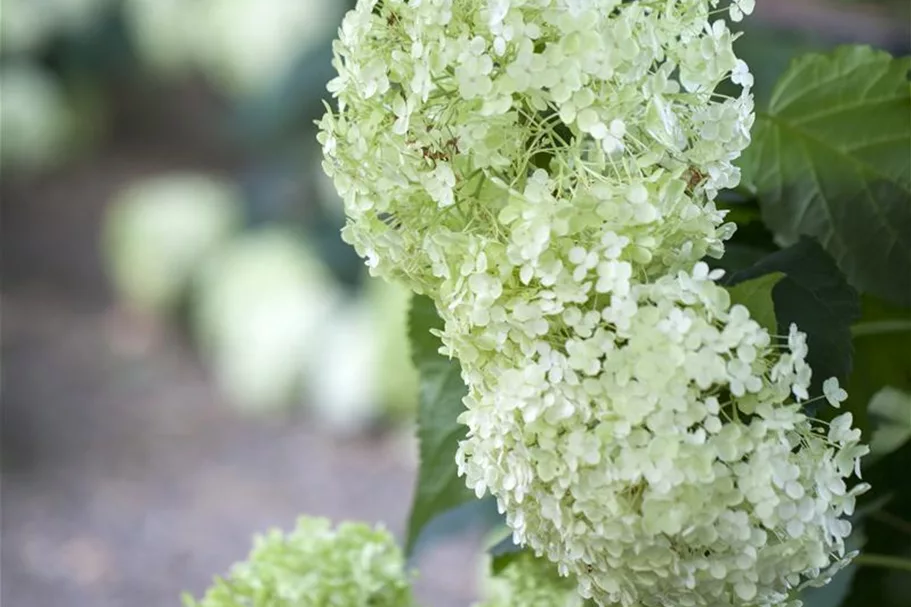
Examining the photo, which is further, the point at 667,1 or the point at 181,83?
the point at 181,83

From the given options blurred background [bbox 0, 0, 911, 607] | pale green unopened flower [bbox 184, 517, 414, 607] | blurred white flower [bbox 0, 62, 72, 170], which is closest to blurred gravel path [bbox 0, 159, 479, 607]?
blurred background [bbox 0, 0, 911, 607]

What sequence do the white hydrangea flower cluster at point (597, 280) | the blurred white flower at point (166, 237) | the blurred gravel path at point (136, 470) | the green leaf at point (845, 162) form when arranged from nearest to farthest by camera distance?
the white hydrangea flower cluster at point (597, 280), the green leaf at point (845, 162), the blurred gravel path at point (136, 470), the blurred white flower at point (166, 237)

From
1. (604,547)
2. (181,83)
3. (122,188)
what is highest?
(181,83)

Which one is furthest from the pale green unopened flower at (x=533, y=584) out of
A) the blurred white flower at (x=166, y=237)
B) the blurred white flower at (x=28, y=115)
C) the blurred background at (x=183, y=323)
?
the blurred white flower at (x=28, y=115)

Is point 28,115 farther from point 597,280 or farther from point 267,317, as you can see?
point 597,280

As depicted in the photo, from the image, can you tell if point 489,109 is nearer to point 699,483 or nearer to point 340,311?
point 699,483

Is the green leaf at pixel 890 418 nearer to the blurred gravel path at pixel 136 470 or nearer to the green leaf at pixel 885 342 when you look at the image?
the green leaf at pixel 885 342

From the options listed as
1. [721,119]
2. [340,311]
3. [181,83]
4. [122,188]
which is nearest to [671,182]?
[721,119]
